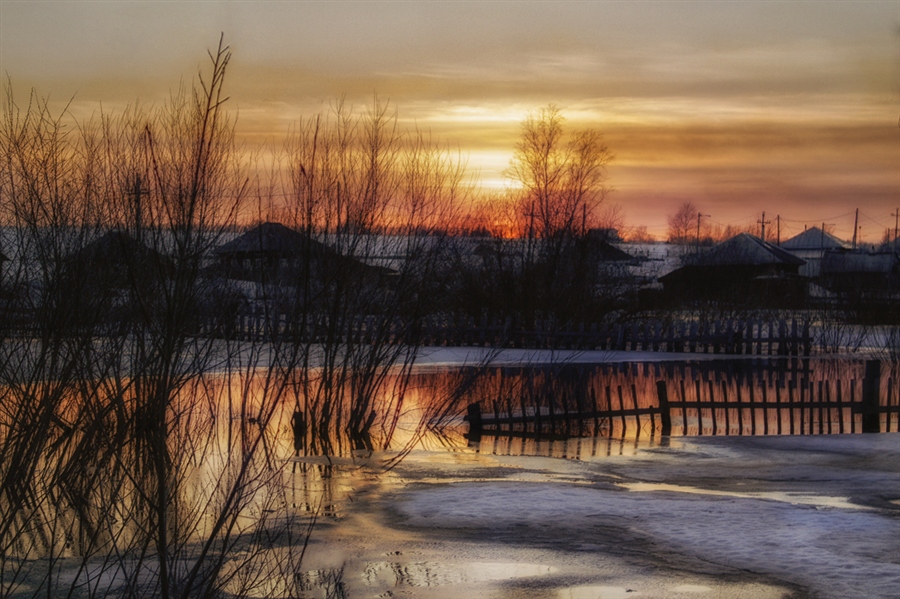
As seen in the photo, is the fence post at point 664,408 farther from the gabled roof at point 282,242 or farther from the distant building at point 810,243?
the distant building at point 810,243

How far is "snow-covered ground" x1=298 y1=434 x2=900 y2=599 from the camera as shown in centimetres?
710

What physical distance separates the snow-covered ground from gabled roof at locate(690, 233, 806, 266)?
174 feet

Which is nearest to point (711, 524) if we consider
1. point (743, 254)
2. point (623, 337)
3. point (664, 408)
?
point (664, 408)

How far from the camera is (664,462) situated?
501 inches

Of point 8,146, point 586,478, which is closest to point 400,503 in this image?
point 586,478

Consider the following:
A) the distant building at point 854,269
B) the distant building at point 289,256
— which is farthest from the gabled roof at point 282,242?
the distant building at point 854,269

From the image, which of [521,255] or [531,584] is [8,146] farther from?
[521,255]

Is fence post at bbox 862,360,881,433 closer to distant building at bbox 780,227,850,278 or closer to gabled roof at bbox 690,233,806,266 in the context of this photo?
gabled roof at bbox 690,233,806,266

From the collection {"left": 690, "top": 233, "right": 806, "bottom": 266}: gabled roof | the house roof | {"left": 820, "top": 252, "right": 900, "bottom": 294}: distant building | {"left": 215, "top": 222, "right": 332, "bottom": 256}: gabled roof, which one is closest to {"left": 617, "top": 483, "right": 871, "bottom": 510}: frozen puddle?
{"left": 215, "top": 222, "right": 332, "bottom": 256}: gabled roof

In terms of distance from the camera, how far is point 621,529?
8742mm

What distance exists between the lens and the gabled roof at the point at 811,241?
118 metres

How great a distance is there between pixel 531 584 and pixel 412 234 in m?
9.57

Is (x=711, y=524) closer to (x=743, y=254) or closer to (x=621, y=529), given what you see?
(x=621, y=529)

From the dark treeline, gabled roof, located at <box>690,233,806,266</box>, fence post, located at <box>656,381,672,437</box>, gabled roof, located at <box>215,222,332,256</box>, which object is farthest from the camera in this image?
gabled roof, located at <box>690,233,806,266</box>
